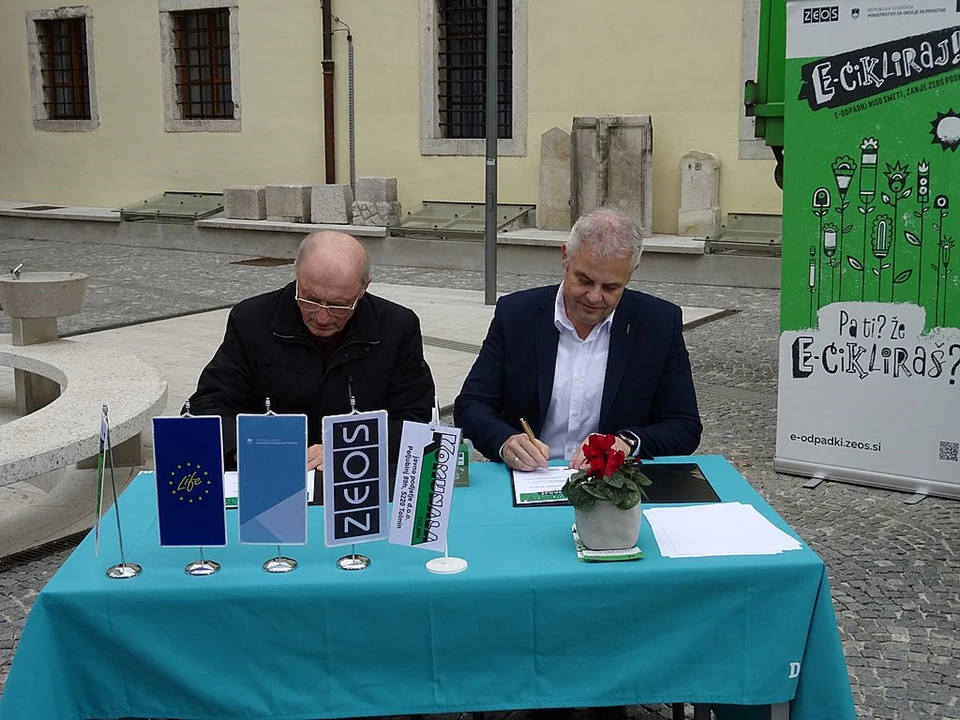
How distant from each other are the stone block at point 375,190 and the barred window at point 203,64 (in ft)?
9.80

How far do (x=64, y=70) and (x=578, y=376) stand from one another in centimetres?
1617

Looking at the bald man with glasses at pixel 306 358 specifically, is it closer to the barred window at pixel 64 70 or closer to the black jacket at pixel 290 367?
the black jacket at pixel 290 367

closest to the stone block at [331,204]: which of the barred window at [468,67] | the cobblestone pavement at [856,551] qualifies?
the barred window at [468,67]

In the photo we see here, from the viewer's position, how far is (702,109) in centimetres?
1220

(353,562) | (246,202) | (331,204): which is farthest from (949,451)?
(246,202)

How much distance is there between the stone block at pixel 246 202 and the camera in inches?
571

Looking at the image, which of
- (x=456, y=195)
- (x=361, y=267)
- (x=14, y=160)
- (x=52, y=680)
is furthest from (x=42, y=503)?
(x=14, y=160)

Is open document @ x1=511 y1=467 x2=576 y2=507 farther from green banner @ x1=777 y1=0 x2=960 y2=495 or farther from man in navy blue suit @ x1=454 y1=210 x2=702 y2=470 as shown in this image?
green banner @ x1=777 y1=0 x2=960 y2=495

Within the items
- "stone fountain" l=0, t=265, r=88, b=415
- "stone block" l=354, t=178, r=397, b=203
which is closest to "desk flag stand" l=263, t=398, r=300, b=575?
"stone fountain" l=0, t=265, r=88, b=415

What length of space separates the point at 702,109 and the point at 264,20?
5995 millimetres

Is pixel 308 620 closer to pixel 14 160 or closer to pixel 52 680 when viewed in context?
pixel 52 680

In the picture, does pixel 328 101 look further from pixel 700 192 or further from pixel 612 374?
pixel 612 374

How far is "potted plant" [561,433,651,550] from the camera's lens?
225 cm

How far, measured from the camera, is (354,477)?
7.30ft
